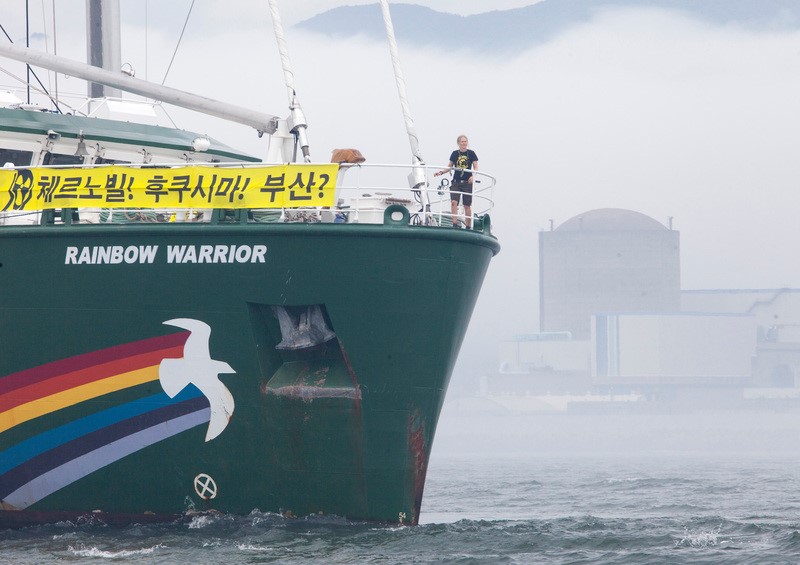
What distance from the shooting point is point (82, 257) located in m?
18.7

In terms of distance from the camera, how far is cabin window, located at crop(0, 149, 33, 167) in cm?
2175

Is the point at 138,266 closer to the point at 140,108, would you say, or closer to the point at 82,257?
the point at 82,257

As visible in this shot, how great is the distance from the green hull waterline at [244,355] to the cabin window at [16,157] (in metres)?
3.28

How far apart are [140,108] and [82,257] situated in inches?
259

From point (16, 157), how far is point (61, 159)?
0.77 m

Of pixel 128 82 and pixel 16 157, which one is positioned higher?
pixel 128 82

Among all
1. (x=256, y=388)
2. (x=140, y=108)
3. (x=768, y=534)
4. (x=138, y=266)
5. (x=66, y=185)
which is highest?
(x=140, y=108)

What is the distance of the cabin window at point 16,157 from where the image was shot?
21.8m

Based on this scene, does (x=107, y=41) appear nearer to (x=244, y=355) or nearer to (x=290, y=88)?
(x=290, y=88)

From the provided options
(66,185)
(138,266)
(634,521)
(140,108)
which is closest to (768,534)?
(634,521)

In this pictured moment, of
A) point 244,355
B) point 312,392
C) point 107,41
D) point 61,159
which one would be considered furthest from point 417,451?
point 107,41

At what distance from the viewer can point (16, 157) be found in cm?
2183

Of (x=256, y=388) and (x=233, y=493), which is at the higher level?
(x=256, y=388)

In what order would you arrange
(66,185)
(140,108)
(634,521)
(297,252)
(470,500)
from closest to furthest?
(297,252) → (66,185) → (634,521) → (140,108) → (470,500)
